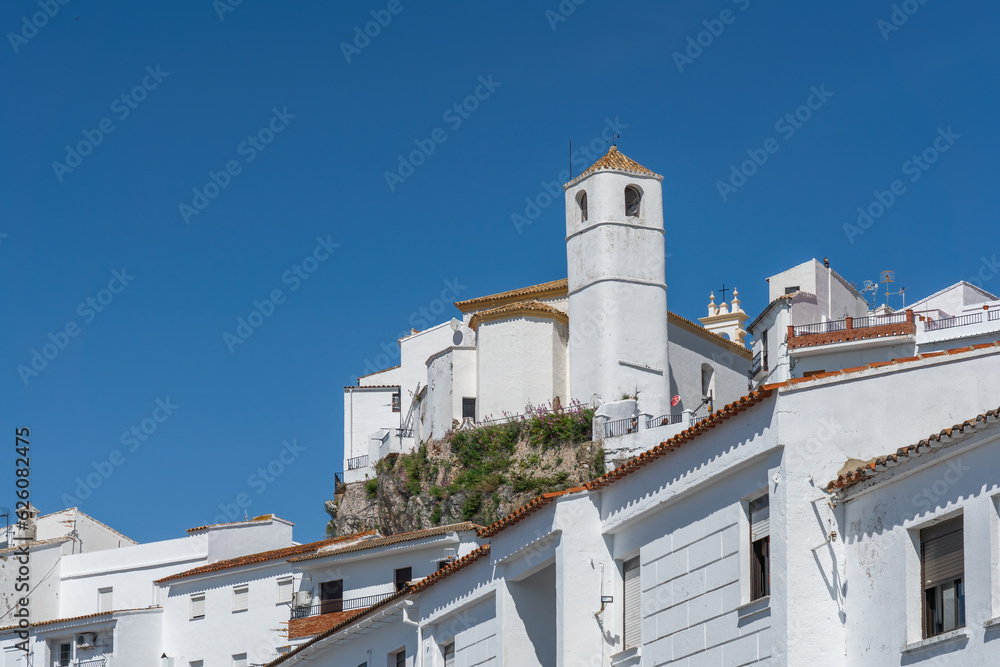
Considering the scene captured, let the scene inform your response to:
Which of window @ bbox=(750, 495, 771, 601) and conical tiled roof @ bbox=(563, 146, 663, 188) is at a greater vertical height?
conical tiled roof @ bbox=(563, 146, 663, 188)

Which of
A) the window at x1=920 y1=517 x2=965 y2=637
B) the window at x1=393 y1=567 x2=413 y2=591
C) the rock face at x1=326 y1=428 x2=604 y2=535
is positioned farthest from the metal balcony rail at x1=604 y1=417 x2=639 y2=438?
the window at x1=920 y1=517 x2=965 y2=637

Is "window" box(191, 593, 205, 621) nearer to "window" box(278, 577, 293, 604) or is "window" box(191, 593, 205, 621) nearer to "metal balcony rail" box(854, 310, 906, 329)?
"window" box(278, 577, 293, 604)

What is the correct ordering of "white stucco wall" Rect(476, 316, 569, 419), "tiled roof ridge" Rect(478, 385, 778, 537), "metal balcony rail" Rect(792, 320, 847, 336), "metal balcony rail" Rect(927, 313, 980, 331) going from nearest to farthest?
"tiled roof ridge" Rect(478, 385, 778, 537) → "metal balcony rail" Rect(927, 313, 980, 331) → "metal balcony rail" Rect(792, 320, 847, 336) → "white stucco wall" Rect(476, 316, 569, 419)

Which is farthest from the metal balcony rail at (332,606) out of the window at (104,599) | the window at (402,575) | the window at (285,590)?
the window at (104,599)

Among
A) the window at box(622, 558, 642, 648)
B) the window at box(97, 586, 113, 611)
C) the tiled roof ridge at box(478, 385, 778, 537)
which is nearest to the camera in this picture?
the tiled roof ridge at box(478, 385, 778, 537)

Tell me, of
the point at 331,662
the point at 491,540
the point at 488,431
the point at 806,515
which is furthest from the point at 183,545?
the point at 806,515

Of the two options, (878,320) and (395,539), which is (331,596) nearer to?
(395,539)

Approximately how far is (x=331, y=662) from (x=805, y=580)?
1961 centimetres

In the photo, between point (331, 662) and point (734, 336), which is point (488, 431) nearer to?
point (331, 662)

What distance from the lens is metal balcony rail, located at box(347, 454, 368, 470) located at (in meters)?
68.8

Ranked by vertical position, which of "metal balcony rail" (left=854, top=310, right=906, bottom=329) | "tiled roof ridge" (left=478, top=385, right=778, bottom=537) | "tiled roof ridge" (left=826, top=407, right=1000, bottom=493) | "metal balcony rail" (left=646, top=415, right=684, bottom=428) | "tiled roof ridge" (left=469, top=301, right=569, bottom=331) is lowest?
Result: "tiled roof ridge" (left=826, top=407, right=1000, bottom=493)

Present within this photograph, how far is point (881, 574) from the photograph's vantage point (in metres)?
20.0

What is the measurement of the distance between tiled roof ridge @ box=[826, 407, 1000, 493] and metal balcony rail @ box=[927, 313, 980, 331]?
98.8 ft

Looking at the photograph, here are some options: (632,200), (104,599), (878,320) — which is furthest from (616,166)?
(104,599)
